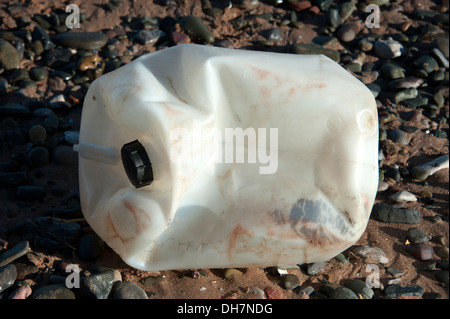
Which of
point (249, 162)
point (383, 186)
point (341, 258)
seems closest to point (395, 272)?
point (341, 258)

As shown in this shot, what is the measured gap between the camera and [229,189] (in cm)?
217

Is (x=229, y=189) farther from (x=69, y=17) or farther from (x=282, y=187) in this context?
(x=69, y=17)

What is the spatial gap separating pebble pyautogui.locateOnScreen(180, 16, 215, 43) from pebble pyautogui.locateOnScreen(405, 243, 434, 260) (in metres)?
1.85

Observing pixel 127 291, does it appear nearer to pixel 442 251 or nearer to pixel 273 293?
pixel 273 293

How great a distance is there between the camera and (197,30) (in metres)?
3.74

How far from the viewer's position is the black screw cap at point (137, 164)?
81.2 inches

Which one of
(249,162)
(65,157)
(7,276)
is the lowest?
(65,157)

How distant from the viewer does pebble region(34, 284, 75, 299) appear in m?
2.16

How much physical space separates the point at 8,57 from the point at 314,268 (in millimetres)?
2223

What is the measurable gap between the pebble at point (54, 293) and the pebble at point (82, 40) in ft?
6.13

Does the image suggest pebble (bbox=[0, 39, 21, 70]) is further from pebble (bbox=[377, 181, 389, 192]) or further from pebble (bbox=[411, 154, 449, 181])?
pebble (bbox=[411, 154, 449, 181])

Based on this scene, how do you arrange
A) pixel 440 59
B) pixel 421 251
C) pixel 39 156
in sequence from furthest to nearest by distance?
pixel 440 59 → pixel 39 156 → pixel 421 251

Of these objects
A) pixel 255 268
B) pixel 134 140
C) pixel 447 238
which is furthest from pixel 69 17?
pixel 447 238

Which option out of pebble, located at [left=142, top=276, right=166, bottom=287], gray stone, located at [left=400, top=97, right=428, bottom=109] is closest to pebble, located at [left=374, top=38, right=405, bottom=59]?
gray stone, located at [left=400, top=97, right=428, bottom=109]
